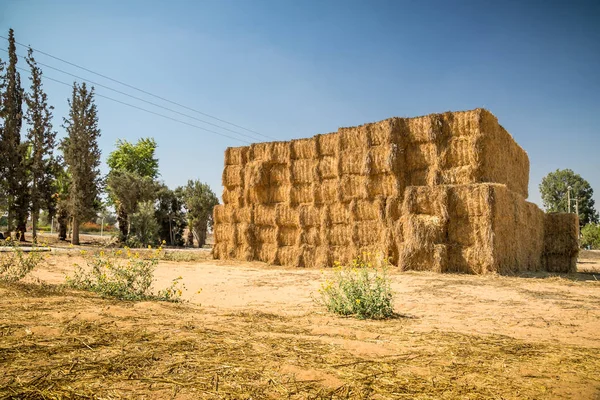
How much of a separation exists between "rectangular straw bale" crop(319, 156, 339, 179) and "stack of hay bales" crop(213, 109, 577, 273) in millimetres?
51

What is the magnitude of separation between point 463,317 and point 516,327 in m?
1.01

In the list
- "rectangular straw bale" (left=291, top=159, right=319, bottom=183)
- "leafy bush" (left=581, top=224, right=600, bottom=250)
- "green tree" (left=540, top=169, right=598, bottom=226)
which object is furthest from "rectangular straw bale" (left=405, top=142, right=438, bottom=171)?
"green tree" (left=540, top=169, right=598, bottom=226)

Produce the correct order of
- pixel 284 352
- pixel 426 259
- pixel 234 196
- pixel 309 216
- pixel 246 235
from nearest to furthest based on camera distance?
pixel 284 352 < pixel 426 259 < pixel 309 216 < pixel 246 235 < pixel 234 196

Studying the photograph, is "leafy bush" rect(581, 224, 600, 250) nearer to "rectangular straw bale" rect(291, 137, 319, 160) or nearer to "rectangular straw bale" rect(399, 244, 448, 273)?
"rectangular straw bale" rect(399, 244, 448, 273)

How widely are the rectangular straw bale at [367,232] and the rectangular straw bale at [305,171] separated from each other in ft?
11.1

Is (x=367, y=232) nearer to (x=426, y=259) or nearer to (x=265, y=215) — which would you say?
(x=426, y=259)

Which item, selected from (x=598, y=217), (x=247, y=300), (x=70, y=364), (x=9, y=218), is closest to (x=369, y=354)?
(x=70, y=364)

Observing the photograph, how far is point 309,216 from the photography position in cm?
2008

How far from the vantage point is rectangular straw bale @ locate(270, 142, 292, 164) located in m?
21.2

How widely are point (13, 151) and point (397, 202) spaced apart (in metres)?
32.4

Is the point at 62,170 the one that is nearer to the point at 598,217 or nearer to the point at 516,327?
the point at 516,327

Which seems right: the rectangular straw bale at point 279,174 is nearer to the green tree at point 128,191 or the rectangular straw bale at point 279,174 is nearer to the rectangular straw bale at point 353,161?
the rectangular straw bale at point 353,161

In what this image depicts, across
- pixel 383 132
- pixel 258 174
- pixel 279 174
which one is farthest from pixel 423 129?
pixel 258 174

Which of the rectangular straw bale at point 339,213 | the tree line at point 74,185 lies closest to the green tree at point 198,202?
the tree line at point 74,185
